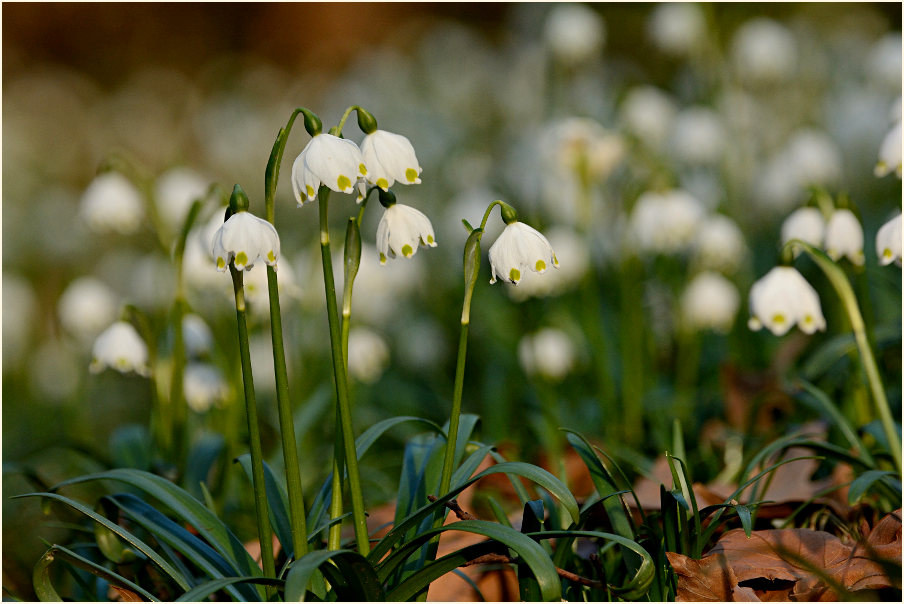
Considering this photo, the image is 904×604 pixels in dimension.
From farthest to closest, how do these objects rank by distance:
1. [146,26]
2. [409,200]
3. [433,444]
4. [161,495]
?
[146,26]
[409,200]
[433,444]
[161,495]

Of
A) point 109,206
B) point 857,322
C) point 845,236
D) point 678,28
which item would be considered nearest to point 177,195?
point 109,206

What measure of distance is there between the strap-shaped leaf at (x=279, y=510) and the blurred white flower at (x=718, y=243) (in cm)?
203

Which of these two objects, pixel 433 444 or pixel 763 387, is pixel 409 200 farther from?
pixel 433 444

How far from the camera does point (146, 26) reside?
1241 centimetres

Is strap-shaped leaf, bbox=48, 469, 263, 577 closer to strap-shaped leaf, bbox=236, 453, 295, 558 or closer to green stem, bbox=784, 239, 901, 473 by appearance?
strap-shaped leaf, bbox=236, 453, 295, 558

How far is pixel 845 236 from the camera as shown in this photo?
6.72 ft

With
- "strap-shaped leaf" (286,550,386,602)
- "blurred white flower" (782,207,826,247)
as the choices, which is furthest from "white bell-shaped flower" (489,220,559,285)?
"blurred white flower" (782,207,826,247)

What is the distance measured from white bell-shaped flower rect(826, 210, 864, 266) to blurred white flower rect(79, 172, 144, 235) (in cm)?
216

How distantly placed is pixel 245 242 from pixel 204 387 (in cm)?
152

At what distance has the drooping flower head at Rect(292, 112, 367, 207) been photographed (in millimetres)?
1438

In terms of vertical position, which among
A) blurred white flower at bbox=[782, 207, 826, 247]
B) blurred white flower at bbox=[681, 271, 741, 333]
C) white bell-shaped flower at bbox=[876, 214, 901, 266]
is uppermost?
blurred white flower at bbox=[782, 207, 826, 247]

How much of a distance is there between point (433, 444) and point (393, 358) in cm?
279

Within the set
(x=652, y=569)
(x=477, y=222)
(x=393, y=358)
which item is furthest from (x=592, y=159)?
(x=652, y=569)

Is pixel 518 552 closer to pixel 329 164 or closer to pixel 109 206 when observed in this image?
pixel 329 164
